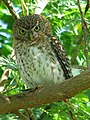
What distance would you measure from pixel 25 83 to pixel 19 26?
694mm

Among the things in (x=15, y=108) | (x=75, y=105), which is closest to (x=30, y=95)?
(x=15, y=108)

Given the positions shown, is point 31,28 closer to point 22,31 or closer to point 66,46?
point 22,31

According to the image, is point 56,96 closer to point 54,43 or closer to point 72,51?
point 54,43

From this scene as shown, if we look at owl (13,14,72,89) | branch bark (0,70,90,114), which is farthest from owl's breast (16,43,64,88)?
branch bark (0,70,90,114)

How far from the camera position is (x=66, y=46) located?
618cm

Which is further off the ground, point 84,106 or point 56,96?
point 56,96

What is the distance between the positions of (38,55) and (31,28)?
18.1 inches

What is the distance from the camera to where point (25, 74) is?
5.09 m

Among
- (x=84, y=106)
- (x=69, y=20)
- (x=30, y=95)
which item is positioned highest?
(x=69, y=20)

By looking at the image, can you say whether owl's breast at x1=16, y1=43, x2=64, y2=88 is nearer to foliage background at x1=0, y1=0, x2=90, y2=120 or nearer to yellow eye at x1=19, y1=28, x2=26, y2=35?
foliage background at x1=0, y1=0, x2=90, y2=120

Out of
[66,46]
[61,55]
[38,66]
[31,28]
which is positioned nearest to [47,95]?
[38,66]

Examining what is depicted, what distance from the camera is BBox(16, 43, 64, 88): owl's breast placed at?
4.98 m

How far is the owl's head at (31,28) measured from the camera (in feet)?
17.4

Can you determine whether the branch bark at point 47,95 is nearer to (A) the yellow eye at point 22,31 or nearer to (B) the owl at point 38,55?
(B) the owl at point 38,55
